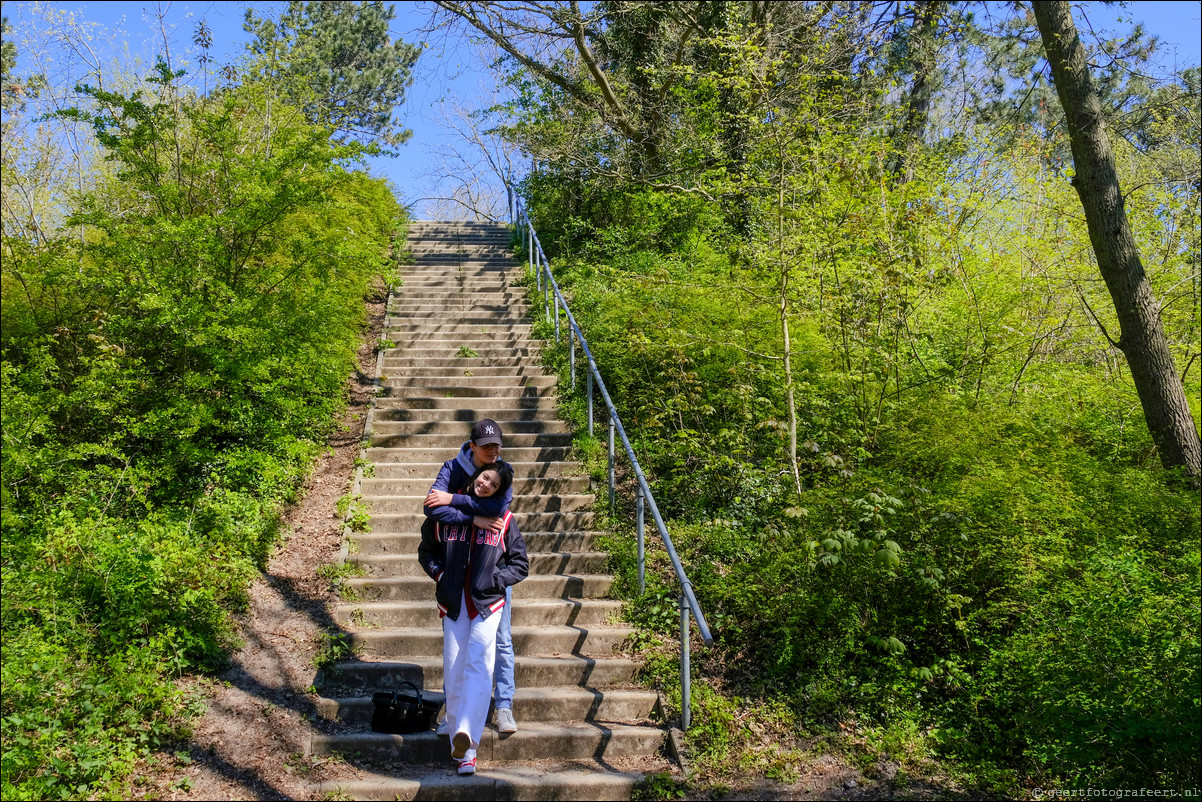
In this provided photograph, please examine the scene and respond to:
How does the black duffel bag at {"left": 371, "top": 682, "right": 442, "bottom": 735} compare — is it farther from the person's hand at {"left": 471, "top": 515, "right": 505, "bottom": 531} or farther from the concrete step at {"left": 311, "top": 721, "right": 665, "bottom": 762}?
the person's hand at {"left": 471, "top": 515, "right": 505, "bottom": 531}

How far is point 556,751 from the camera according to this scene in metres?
4.38

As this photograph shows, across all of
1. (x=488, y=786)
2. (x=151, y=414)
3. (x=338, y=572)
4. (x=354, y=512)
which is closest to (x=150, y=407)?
(x=151, y=414)

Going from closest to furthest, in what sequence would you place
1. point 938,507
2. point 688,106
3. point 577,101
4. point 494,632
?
point 494,632
point 938,507
point 688,106
point 577,101

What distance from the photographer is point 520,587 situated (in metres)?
5.77

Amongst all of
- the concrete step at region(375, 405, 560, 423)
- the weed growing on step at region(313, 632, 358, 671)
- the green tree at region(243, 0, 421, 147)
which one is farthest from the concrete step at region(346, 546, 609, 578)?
the green tree at region(243, 0, 421, 147)

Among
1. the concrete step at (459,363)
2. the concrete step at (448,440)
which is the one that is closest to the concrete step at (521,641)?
the concrete step at (448,440)

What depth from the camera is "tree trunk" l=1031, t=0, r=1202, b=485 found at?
6098mm

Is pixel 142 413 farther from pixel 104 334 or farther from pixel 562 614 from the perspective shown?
pixel 562 614

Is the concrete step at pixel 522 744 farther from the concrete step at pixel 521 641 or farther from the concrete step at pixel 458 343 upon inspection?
the concrete step at pixel 458 343

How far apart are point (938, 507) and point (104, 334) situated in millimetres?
7015

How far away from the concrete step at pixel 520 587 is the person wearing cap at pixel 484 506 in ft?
4.20

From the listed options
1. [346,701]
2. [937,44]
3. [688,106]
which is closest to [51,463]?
[346,701]

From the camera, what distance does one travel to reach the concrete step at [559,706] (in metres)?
4.53

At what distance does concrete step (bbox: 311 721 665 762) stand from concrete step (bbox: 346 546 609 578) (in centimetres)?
150
